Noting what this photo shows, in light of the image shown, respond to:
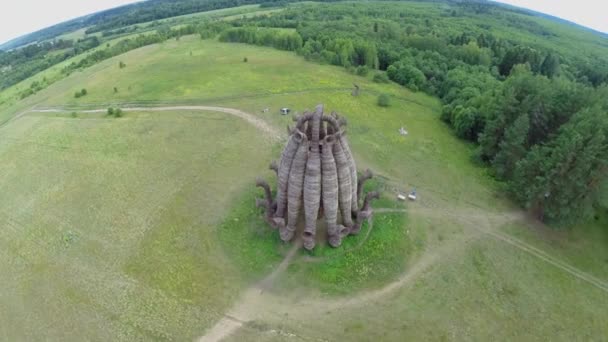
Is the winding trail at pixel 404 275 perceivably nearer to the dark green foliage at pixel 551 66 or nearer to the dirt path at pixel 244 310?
the dirt path at pixel 244 310

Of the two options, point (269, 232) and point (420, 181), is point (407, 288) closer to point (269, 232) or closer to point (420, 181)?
point (269, 232)

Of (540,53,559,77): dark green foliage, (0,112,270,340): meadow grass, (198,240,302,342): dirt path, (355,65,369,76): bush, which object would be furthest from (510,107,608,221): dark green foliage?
(540,53,559,77): dark green foliage

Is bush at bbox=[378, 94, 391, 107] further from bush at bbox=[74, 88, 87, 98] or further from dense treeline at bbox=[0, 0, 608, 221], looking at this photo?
bush at bbox=[74, 88, 87, 98]

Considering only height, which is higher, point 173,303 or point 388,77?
point 388,77

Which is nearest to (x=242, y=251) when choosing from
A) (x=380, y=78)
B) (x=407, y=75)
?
(x=380, y=78)

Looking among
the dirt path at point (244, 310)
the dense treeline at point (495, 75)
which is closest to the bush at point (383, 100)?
the dense treeline at point (495, 75)

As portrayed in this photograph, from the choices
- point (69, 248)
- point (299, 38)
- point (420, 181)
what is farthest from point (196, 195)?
point (299, 38)

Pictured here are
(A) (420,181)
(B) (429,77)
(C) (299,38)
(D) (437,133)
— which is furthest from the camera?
(C) (299,38)
